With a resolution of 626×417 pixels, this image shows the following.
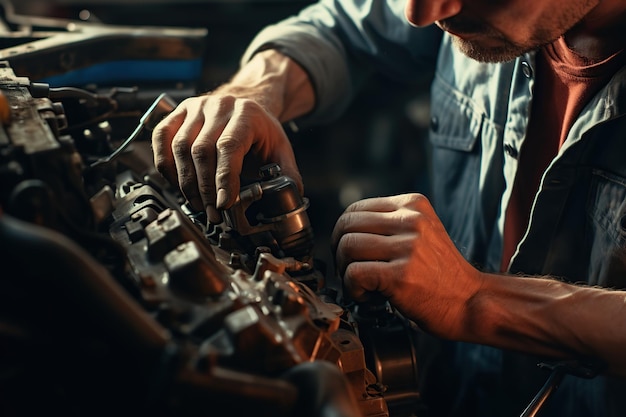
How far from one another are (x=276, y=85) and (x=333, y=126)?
0.63 m

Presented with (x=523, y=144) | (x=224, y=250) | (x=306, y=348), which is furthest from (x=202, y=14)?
(x=306, y=348)

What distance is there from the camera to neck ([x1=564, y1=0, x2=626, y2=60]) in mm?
1047

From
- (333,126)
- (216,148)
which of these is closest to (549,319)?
(216,148)

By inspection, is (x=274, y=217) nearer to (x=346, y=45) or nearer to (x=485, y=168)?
(x=485, y=168)

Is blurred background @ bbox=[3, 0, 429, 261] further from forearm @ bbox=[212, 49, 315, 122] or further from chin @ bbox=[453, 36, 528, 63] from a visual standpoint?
chin @ bbox=[453, 36, 528, 63]

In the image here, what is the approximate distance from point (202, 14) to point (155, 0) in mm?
195

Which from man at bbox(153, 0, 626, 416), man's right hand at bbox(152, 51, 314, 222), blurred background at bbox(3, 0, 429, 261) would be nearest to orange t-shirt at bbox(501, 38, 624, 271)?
man at bbox(153, 0, 626, 416)

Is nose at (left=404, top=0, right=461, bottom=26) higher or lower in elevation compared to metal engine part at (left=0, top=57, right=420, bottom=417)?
higher

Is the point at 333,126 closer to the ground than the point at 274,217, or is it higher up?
closer to the ground

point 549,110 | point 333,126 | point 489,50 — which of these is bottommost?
point 333,126

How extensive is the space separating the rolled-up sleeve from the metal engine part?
68 cm

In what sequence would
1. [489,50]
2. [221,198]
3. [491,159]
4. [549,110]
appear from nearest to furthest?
[221,198] → [489,50] → [549,110] → [491,159]

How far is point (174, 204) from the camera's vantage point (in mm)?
1008

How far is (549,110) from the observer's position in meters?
1.24
